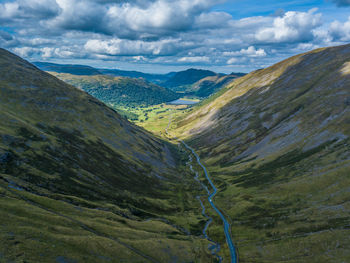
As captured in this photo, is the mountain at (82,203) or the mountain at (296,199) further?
the mountain at (296,199)

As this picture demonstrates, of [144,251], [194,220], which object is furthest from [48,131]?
[144,251]

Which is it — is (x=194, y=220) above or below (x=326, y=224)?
below

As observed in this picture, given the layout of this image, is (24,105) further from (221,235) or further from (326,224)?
(326,224)

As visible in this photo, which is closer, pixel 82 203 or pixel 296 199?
pixel 82 203

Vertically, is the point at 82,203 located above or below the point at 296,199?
above

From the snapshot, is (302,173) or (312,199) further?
(302,173)

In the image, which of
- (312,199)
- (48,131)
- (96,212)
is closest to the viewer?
(96,212)

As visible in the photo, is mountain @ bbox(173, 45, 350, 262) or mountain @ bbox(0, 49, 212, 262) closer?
mountain @ bbox(0, 49, 212, 262)

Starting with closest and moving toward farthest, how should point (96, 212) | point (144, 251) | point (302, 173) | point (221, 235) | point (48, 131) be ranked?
point (144, 251)
point (96, 212)
point (221, 235)
point (302, 173)
point (48, 131)
